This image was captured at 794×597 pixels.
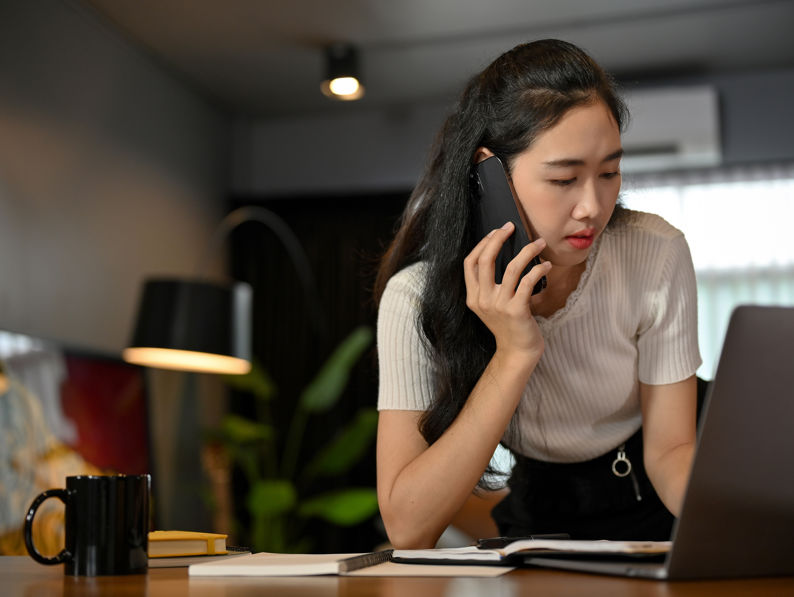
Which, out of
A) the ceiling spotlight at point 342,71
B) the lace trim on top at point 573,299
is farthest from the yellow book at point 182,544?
the ceiling spotlight at point 342,71

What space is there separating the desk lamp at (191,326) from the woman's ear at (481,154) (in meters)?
2.09

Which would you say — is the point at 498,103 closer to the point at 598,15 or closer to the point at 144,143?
the point at 598,15

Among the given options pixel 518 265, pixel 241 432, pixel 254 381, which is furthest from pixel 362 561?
pixel 254 381

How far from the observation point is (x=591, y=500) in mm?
1463

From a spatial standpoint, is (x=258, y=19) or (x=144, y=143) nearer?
(x=258, y=19)

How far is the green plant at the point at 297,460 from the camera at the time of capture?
4.12 metres

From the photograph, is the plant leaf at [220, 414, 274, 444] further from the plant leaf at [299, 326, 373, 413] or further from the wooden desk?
the wooden desk

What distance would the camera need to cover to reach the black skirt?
1458 millimetres

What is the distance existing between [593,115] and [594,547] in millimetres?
696

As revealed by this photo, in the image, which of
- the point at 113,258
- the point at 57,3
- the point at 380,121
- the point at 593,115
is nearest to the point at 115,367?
the point at 113,258

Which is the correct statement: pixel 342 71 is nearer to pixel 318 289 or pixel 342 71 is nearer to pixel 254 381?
pixel 318 289

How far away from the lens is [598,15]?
4.00m

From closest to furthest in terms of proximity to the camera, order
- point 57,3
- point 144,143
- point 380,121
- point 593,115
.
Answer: point 593,115
point 57,3
point 144,143
point 380,121

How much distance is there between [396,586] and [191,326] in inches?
105
